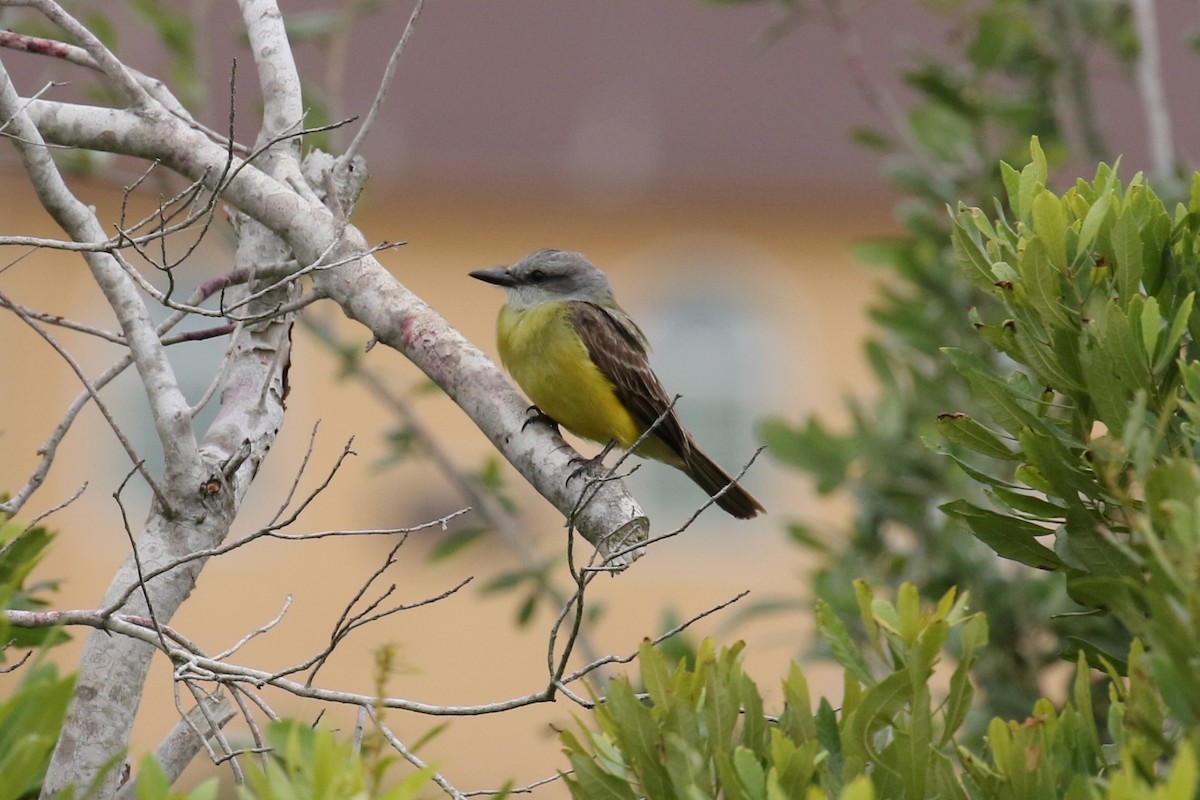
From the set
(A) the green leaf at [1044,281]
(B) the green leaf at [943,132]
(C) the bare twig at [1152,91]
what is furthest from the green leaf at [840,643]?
(C) the bare twig at [1152,91]

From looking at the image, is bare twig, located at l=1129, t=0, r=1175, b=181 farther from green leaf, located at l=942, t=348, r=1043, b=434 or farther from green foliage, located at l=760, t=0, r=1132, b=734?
green leaf, located at l=942, t=348, r=1043, b=434

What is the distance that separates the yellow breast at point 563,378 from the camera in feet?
16.2

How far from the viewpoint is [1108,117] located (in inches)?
655

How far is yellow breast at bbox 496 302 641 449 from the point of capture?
4938 millimetres

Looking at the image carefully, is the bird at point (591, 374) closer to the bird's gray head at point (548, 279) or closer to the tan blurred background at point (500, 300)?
the bird's gray head at point (548, 279)

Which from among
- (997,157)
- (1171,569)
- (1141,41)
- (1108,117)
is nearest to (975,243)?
(1171,569)

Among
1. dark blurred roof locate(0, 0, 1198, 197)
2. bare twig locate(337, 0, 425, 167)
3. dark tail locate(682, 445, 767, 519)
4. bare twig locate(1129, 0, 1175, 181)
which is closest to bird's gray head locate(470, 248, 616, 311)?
dark tail locate(682, 445, 767, 519)

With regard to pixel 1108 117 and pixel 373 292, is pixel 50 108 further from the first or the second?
pixel 1108 117

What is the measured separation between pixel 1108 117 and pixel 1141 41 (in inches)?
452

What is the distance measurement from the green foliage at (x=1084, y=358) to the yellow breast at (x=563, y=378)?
2.21m

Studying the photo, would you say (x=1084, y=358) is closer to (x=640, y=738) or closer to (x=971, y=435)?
(x=971, y=435)

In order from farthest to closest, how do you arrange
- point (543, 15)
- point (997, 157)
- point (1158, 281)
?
point (543, 15) < point (997, 157) < point (1158, 281)

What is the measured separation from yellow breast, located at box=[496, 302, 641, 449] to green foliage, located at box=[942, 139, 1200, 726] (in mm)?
2210

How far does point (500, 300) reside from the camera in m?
16.0
